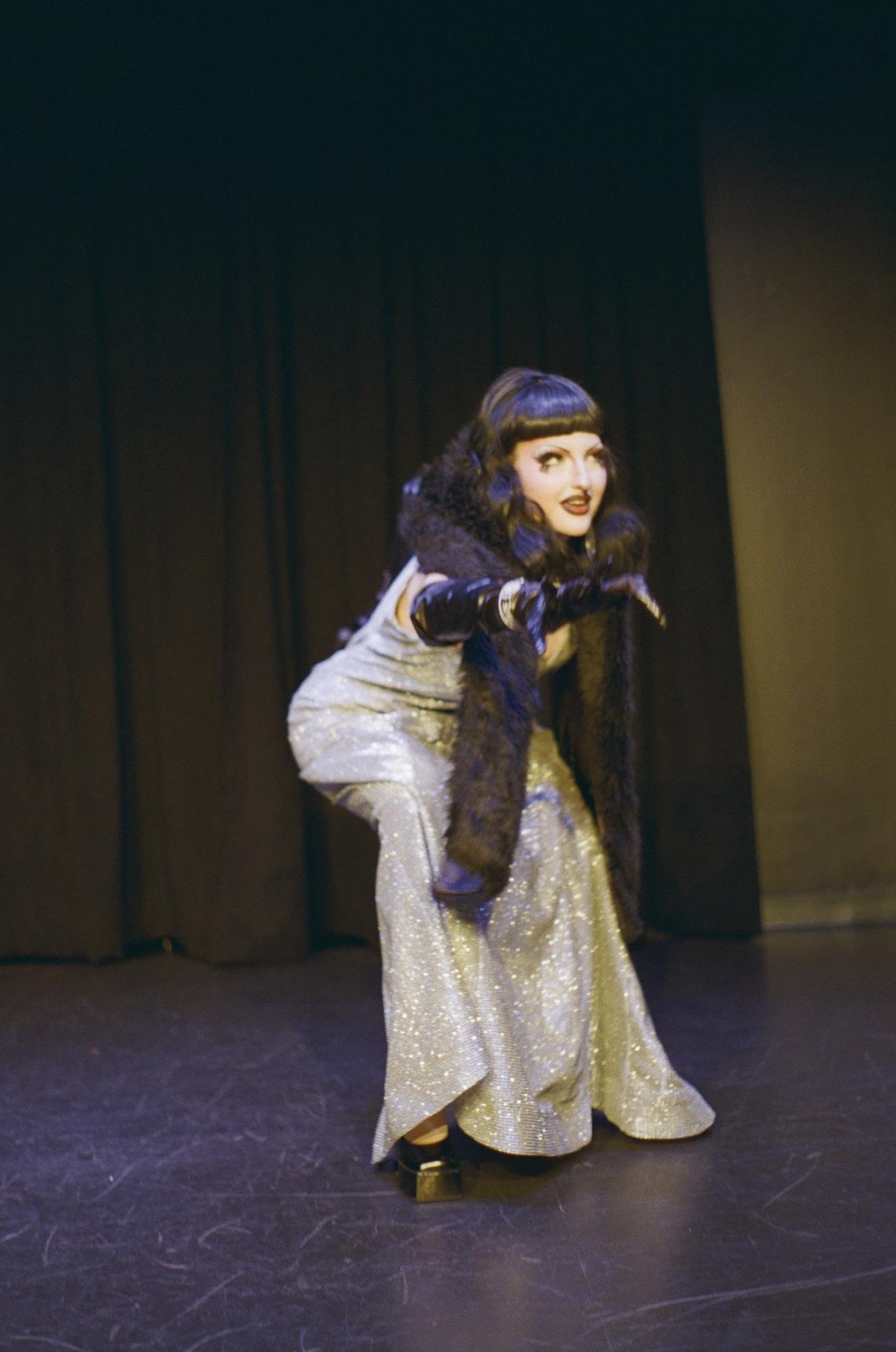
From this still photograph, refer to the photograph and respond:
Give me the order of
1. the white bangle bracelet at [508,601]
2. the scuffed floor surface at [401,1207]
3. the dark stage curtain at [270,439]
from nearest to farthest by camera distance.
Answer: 1. the scuffed floor surface at [401,1207]
2. the white bangle bracelet at [508,601]
3. the dark stage curtain at [270,439]

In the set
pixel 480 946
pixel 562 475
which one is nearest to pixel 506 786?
pixel 480 946

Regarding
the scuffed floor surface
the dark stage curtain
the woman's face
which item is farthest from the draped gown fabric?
the dark stage curtain

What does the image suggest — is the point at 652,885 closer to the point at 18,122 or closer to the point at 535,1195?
the point at 535,1195

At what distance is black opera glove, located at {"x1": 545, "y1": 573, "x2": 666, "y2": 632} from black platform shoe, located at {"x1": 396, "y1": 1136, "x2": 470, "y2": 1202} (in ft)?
2.77

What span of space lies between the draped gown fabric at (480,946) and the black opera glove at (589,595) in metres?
0.32

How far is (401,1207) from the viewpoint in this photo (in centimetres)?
199

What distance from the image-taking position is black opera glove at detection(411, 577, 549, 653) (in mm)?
1845

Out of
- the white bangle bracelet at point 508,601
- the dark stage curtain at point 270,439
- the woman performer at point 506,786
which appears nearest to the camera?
the white bangle bracelet at point 508,601

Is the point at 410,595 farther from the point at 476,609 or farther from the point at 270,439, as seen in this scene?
the point at 270,439

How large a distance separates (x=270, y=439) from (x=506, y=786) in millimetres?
2093

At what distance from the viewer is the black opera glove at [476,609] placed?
184 cm

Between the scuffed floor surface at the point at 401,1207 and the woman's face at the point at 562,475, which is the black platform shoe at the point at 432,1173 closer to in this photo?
the scuffed floor surface at the point at 401,1207

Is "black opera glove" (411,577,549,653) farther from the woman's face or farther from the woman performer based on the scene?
the woman's face

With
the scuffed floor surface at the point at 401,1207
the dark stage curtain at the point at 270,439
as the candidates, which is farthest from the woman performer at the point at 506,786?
the dark stage curtain at the point at 270,439
